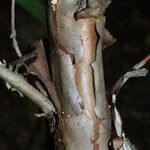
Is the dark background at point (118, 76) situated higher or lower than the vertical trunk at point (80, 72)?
lower

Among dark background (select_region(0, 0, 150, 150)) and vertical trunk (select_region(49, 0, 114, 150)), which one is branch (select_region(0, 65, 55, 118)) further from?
dark background (select_region(0, 0, 150, 150))

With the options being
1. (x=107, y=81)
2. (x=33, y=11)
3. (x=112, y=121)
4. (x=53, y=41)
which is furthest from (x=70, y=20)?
(x=107, y=81)

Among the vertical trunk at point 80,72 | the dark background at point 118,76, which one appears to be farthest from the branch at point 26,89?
the dark background at point 118,76

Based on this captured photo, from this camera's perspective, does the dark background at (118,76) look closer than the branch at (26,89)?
No

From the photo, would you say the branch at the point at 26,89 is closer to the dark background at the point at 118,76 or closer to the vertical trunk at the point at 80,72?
the vertical trunk at the point at 80,72

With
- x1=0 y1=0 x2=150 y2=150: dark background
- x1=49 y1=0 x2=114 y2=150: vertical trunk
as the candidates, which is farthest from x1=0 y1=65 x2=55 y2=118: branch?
x1=0 y1=0 x2=150 y2=150: dark background

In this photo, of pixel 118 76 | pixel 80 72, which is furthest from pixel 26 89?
pixel 118 76
